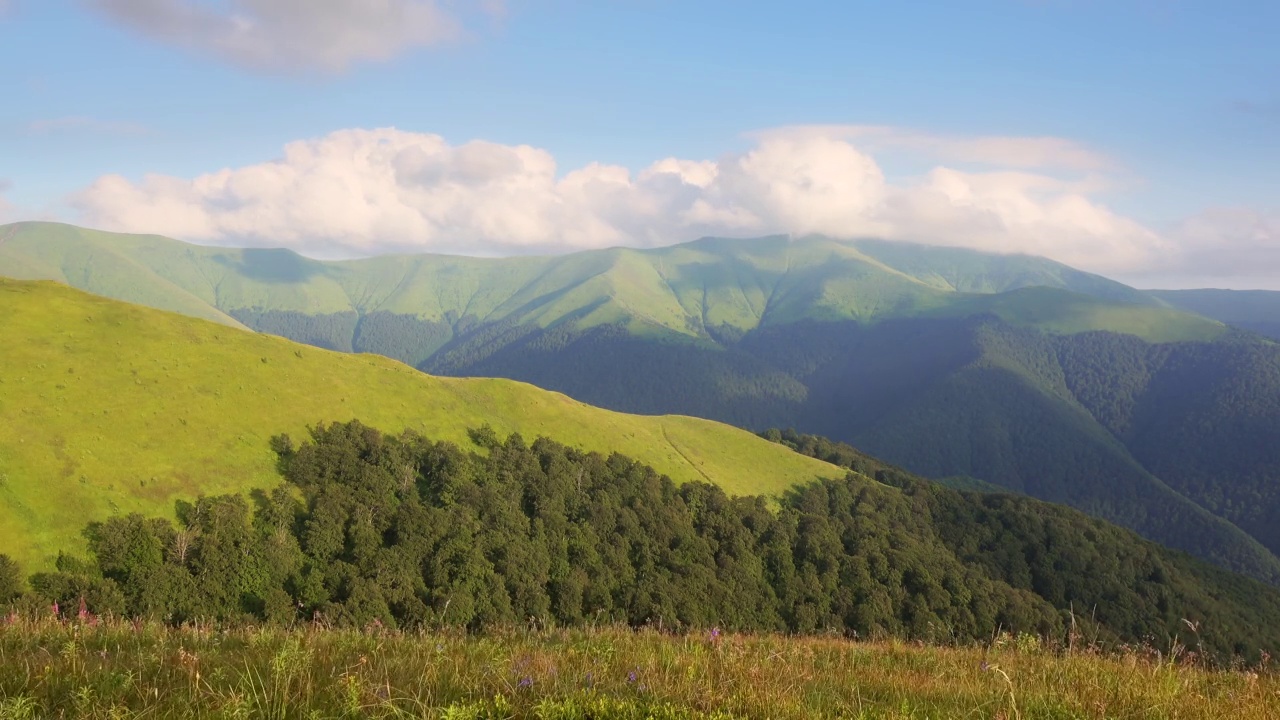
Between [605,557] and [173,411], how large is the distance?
60218mm

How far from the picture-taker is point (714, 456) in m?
145

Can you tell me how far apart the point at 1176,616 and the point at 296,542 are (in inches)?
5973

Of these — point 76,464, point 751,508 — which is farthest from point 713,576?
point 76,464

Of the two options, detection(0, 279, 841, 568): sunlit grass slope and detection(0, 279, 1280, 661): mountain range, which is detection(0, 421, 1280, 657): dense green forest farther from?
detection(0, 279, 841, 568): sunlit grass slope

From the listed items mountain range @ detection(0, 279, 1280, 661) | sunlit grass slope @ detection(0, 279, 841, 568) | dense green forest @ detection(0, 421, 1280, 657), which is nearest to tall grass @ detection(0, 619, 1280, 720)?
dense green forest @ detection(0, 421, 1280, 657)

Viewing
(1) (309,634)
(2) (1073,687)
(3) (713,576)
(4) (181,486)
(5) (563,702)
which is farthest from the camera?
(3) (713,576)

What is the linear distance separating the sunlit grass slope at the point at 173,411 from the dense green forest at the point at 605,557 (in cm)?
435

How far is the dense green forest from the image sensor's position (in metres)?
62.6

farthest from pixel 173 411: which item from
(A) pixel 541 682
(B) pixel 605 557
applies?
(A) pixel 541 682

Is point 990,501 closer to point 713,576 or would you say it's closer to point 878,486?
point 878,486

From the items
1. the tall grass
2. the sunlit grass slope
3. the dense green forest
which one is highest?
the tall grass

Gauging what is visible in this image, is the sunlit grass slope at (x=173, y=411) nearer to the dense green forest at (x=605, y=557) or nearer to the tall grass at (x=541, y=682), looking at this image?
the dense green forest at (x=605, y=557)

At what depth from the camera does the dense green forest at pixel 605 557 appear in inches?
2466

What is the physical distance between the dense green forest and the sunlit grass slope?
14.3 feet
